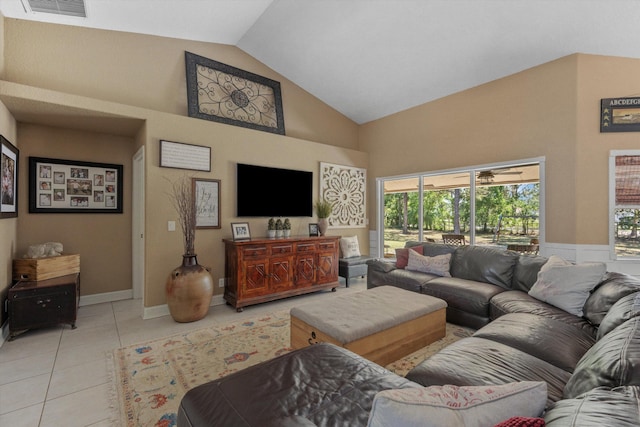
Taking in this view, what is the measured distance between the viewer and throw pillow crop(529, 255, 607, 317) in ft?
8.16

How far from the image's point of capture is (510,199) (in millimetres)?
4363

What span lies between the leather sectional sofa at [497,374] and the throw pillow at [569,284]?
0.17 ft

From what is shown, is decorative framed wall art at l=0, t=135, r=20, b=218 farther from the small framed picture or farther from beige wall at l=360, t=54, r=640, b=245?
beige wall at l=360, t=54, r=640, b=245

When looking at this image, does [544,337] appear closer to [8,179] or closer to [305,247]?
[305,247]

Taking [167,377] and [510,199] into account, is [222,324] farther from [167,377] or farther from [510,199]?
[510,199]

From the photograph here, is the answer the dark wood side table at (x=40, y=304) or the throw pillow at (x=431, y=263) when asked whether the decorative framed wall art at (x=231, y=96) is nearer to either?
the dark wood side table at (x=40, y=304)

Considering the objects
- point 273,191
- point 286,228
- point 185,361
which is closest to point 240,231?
point 286,228

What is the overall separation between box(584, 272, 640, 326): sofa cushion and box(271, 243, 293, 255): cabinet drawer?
332 cm

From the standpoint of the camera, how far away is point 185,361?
2.48 metres

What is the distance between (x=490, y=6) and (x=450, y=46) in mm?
702

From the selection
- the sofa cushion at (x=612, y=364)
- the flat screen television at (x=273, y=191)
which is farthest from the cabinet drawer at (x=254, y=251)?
the sofa cushion at (x=612, y=364)

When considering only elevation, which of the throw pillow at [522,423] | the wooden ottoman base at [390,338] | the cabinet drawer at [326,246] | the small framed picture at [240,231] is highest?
the small framed picture at [240,231]

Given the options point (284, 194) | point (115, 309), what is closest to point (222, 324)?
point (115, 309)

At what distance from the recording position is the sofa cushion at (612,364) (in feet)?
3.12
